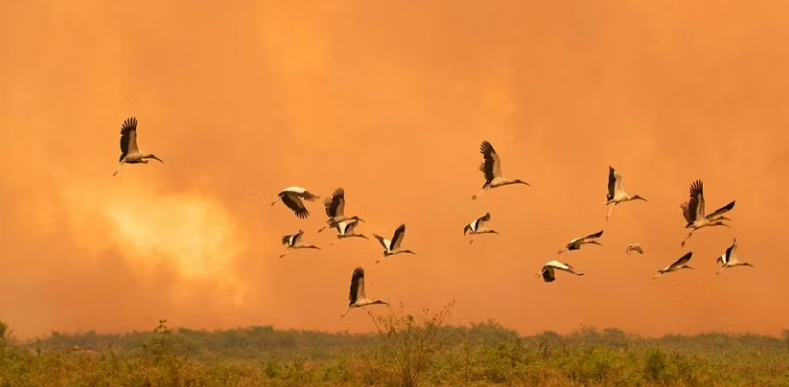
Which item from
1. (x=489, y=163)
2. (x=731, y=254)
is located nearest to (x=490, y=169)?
(x=489, y=163)

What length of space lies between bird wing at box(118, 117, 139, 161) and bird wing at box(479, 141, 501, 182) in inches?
293

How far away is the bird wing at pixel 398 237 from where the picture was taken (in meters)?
21.6

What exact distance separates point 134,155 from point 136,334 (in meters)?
38.1

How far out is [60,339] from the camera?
57375 mm

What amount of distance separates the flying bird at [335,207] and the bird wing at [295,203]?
0.48m

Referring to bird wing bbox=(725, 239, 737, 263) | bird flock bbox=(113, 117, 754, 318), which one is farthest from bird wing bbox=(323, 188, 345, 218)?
bird wing bbox=(725, 239, 737, 263)

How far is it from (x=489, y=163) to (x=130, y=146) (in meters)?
7.82

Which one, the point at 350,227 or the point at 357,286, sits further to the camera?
the point at 350,227

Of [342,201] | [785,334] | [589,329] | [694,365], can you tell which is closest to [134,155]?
[342,201]

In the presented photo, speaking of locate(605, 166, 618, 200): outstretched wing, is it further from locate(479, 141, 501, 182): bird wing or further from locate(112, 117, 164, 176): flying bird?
locate(112, 117, 164, 176): flying bird

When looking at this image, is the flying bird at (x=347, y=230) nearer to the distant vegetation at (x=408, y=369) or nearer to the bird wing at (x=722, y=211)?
the distant vegetation at (x=408, y=369)

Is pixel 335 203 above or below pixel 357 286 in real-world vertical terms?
above

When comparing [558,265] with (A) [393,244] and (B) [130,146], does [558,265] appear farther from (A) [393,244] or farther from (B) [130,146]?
(B) [130,146]

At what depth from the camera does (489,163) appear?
71.1 ft
